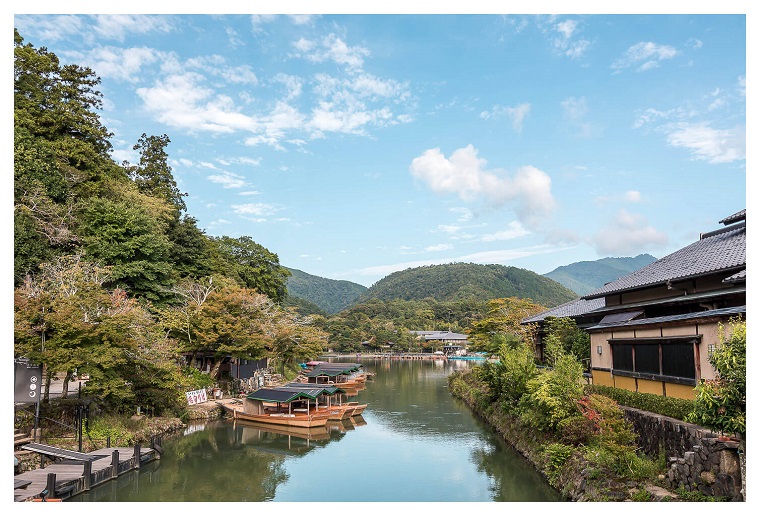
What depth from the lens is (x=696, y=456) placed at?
31.4 ft

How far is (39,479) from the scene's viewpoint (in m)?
13.2

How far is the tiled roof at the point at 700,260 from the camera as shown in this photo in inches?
538

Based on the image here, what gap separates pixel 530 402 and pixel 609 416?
163 inches

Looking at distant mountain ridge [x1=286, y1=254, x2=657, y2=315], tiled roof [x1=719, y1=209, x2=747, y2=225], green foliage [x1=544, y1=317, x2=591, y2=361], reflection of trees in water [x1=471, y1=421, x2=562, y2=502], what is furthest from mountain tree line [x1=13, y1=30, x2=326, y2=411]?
distant mountain ridge [x1=286, y1=254, x2=657, y2=315]

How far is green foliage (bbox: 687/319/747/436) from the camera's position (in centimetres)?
845

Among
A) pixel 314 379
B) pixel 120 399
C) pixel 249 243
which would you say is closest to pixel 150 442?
pixel 120 399

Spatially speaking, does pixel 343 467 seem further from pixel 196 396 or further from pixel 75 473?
pixel 196 396

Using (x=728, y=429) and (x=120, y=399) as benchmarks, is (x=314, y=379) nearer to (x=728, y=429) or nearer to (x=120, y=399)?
(x=120, y=399)

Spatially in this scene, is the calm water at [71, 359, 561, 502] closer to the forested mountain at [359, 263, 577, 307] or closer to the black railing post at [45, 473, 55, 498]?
the black railing post at [45, 473, 55, 498]

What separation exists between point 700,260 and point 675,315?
2.81 meters

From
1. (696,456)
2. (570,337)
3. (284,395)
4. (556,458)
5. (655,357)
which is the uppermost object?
(570,337)

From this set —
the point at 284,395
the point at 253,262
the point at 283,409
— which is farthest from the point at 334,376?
the point at 253,262

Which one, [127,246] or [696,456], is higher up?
[127,246]

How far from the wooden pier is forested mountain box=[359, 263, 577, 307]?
116 metres
